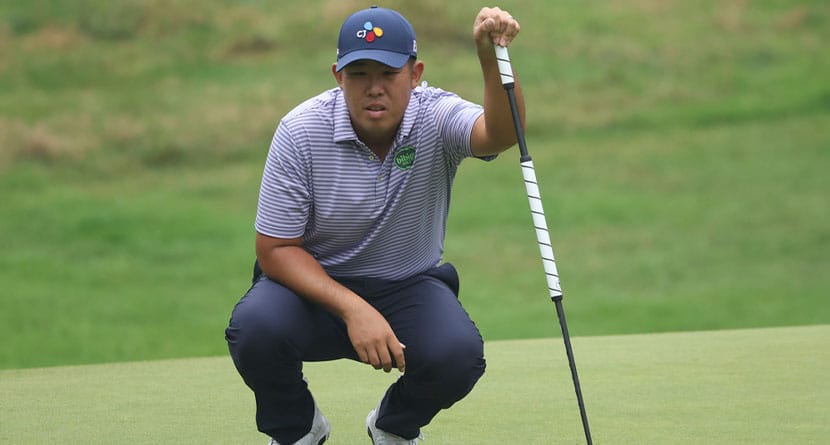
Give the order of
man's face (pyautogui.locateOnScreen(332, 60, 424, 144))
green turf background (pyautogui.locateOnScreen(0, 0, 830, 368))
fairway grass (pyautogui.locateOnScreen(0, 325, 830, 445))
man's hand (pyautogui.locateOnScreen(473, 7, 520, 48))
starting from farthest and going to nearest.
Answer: green turf background (pyautogui.locateOnScreen(0, 0, 830, 368))
fairway grass (pyautogui.locateOnScreen(0, 325, 830, 445))
man's face (pyautogui.locateOnScreen(332, 60, 424, 144))
man's hand (pyautogui.locateOnScreen(473, 7, 520, 48))

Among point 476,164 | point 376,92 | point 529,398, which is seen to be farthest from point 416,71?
point 476,164

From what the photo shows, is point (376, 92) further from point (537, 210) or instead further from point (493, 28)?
point (537, 210)

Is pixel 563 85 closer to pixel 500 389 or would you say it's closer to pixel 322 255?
pixel 500 389

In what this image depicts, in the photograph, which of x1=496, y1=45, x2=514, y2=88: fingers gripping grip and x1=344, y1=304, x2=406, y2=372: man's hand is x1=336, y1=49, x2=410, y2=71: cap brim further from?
x1=344, y1=304, x2=406, y2=372: man's hand

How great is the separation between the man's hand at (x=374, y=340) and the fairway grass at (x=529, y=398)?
575mm

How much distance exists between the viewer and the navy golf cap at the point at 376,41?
136 inches

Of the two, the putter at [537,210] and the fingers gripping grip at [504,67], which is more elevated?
the fingers gripping grip at [504,67]

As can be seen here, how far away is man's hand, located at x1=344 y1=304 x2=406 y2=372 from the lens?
343 centimetres

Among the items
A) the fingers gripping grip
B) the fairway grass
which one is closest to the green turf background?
the fairway grass

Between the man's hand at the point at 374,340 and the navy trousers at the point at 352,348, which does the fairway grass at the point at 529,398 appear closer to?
the navy trousers at the point at 352,348

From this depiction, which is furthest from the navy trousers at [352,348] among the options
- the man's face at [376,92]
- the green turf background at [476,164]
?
the green turf background at [476,164]

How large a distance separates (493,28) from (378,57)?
292 millimetres

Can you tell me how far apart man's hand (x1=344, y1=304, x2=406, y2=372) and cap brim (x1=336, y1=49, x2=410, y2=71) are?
2.01 feet

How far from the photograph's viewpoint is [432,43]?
17.3 m
